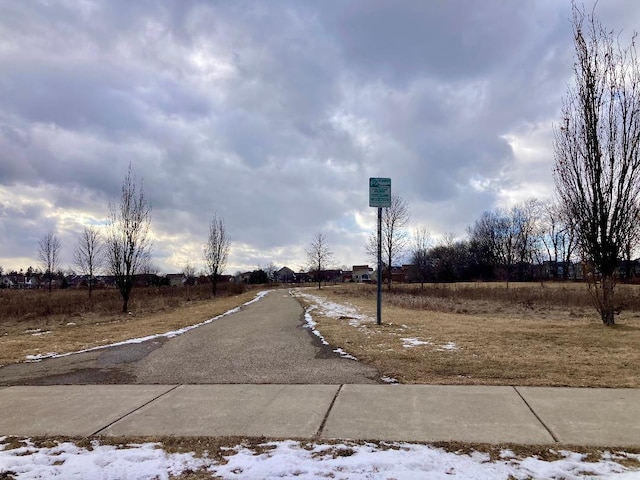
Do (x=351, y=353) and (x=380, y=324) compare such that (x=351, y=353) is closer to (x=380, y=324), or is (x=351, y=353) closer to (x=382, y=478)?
(x=380, y=324)

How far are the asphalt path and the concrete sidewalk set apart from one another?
0.52m

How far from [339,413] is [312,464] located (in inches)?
50.3

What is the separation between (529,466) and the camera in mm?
3398

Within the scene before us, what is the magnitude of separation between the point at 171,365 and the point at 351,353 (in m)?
3.02

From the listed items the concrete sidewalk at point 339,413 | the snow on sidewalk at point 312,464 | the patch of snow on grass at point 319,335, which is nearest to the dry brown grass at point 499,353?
the patch of snow on grass at point 319,335

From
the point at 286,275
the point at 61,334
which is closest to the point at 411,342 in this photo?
the point at 61,334

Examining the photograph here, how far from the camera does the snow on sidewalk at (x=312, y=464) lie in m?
3.30

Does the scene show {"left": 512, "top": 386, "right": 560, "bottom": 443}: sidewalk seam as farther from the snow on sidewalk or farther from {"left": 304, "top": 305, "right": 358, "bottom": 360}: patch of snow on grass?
{"left": 304, "top": 305, "right": 358, "bottom": 360}: patch of snow on grass

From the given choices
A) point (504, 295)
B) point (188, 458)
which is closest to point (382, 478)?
point (188, 458)

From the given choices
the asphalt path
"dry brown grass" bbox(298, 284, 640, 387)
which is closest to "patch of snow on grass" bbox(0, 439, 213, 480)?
the asphalt path

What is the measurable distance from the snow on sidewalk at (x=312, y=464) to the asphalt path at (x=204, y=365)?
2.39m

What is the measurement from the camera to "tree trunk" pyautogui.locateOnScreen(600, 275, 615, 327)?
11.6 m

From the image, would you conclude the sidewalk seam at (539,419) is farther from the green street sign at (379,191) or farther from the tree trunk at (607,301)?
the tree trunk at (607,301)

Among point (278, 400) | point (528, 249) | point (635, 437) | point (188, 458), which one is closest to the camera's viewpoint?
point (188, 458)
